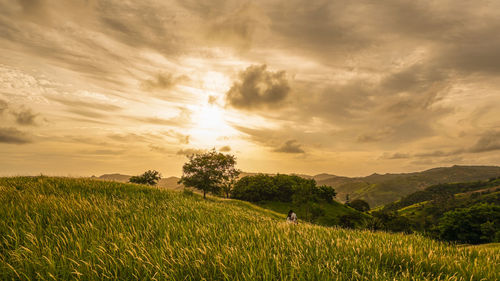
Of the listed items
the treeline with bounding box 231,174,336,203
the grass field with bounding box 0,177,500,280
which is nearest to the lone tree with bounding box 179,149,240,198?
the grass field with bounding box 0,177,500,280

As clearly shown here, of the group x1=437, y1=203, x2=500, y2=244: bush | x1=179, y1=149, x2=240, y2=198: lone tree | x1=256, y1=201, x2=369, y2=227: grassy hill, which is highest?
x1=179, y1=149, x2=240, y2=198: lone tree

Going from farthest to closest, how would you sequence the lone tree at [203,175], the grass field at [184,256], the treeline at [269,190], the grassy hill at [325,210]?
1. the treeline at [269,190]
2. the grassy hill at [325,210]
3. the lone tree at [203,175]
4. the grass field at [184,256]

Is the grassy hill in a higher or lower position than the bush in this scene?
lower

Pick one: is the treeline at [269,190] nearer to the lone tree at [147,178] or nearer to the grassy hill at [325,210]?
the grassy hill at [325,210]

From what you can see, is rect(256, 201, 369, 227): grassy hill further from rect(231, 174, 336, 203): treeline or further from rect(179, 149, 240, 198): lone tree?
rect(179, 149, 240, 198): lone tree

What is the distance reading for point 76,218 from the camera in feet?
22.6

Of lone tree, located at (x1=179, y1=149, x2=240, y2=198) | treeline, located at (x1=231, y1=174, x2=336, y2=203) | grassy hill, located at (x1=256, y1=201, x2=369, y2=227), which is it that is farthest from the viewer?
treeline, located at (x1=231, y1=174, x2=336, y2=203)

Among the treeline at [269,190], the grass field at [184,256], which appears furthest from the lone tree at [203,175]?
the treeline at [269,190]

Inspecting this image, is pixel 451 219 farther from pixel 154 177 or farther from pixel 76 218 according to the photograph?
pixel 154 177

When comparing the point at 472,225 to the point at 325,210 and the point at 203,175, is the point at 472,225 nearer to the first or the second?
the point at 325,210

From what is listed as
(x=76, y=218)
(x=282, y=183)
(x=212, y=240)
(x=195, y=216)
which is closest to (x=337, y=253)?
(x=212, y=240)

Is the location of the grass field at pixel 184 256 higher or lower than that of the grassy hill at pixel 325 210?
higher

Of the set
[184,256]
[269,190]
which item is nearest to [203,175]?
[184,256]

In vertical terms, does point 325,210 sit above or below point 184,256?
below
